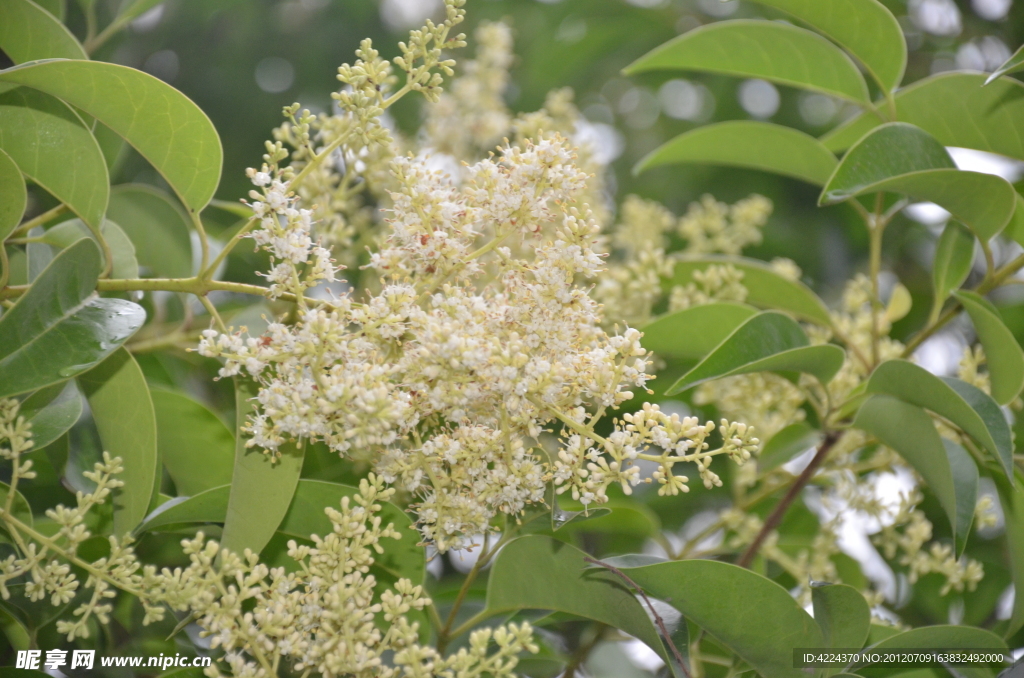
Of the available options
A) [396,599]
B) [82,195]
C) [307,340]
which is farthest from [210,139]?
[396,599]

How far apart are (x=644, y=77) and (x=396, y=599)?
252cm

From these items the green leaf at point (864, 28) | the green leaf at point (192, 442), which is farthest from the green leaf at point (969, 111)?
the green leaf at point (192, 442)

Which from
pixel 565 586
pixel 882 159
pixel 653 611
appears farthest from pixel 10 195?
pixel 882 159

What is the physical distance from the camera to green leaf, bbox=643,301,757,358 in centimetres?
137

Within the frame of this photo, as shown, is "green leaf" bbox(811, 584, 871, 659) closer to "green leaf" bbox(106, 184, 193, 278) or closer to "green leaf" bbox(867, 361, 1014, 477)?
"green leaf" bbox(867, 361, 1014, 477)

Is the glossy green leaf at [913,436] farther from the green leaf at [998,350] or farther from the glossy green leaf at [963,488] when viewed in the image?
the green leaf at [998,350]

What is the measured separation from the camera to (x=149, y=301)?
1594 mm

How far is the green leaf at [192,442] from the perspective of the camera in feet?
4.33

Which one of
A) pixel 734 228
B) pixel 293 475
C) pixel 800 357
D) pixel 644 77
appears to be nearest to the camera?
pixel 293 475

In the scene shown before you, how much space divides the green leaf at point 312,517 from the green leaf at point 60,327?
0.24 m

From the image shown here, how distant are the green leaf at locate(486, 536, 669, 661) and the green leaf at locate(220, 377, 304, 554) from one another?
338 millimetres

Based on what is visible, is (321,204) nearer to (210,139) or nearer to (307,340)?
(210,139)

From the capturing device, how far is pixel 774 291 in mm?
1621

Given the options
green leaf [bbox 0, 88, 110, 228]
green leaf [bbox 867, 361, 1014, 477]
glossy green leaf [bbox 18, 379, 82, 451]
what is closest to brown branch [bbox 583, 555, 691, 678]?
green leaf [bbox 867, 361, 1014, 477]
